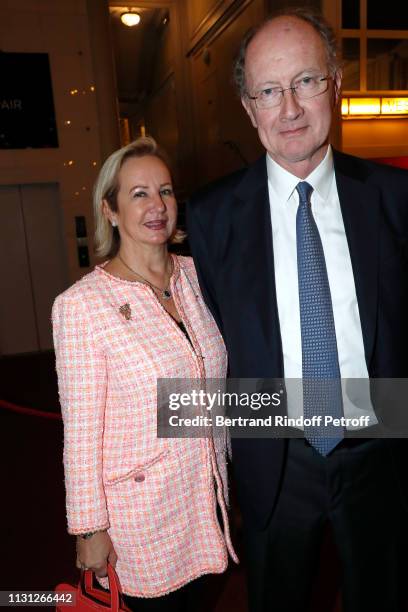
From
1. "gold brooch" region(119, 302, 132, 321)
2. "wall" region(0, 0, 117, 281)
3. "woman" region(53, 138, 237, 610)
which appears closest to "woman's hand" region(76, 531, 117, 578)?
"woman" region(53, 138, 237, 610)

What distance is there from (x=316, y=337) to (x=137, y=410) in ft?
1.90

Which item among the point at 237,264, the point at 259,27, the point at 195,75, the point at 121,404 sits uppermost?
the point at 195,75

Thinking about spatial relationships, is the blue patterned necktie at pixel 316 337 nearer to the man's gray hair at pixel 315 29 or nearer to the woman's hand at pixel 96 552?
the man's gray hair at pixel 315 29

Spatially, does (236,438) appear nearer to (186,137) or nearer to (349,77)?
(349,77)

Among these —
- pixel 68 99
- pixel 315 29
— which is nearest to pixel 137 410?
pixel 315 29

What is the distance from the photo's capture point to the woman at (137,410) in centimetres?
143

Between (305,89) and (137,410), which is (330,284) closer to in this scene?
(305,89)

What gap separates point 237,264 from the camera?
1452 mm

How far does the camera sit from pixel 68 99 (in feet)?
20.6

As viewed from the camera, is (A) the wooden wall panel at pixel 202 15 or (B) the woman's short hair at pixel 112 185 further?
(A) the wooden wall panel at pixel 202 15

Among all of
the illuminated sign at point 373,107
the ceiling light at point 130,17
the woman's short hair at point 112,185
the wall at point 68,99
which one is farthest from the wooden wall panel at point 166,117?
the woman's short hair at point 112,185

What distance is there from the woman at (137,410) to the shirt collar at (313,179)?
413 mm

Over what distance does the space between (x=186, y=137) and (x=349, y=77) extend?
4458mm

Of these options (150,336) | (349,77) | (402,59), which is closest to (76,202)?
(349,77)
